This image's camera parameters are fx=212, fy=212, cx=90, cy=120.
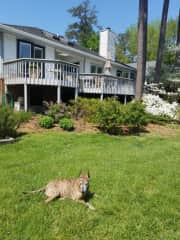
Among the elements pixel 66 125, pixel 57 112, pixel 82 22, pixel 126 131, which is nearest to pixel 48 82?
pixel 57 112

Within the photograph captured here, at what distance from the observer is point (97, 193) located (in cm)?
343

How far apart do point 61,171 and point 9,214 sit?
1.62 m

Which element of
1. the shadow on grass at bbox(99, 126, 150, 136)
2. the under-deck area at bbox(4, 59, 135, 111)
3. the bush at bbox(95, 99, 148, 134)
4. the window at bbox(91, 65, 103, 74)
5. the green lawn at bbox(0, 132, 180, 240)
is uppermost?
the window at bbox(91, 65, 103, 74)

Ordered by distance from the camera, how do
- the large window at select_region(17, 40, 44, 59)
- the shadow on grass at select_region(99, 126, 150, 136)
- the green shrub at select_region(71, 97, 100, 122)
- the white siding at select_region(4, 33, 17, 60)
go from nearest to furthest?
1. the shadow on grass at select_region(99, 126, 150, 136)
2. the green shrub at select_region(71, 97, 100, 122)
3. the white siding at select_region(4, 33, 17, 60)
4. the large window at select_region(17, 40, 44, 59)

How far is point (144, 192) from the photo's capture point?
3.52 meters

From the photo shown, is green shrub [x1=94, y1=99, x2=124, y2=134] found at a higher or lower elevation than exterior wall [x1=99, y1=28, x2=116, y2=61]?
lower

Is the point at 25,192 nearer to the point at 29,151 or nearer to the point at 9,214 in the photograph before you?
the point at 9,214

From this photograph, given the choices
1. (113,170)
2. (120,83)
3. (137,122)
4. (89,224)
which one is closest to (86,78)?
(120,83)

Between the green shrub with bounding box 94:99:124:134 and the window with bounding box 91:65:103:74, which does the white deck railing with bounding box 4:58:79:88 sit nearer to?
the green shrub with bounding box 94:99:124:134

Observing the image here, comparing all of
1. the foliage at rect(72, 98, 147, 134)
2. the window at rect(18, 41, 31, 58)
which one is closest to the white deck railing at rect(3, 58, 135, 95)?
the window at rect(18, 41, 31, 58)

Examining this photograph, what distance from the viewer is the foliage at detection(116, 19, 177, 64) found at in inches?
1197

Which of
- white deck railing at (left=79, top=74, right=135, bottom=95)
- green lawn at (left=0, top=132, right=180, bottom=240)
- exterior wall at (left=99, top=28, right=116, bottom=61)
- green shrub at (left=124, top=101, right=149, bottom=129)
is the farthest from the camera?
exterior wall at (left=99, top=28, right=116, bottom=61)

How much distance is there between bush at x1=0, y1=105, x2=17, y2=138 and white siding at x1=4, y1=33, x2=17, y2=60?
6.38 meters

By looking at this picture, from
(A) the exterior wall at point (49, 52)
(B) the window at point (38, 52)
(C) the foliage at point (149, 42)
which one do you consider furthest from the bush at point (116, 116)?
(C) the foliage at point (149, 42)
